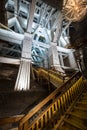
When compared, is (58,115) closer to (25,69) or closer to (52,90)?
(52,90)

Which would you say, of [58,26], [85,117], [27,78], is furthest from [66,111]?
[58,26]

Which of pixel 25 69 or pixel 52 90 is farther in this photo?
pixel 25 69

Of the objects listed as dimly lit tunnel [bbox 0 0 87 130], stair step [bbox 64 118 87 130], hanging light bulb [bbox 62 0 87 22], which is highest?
hanging light bulb [bbox 62 0 87 22]

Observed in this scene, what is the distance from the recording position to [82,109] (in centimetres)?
415

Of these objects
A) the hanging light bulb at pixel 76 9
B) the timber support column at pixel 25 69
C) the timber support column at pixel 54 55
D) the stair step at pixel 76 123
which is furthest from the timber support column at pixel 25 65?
the hanging light bulb at pixel 76 9

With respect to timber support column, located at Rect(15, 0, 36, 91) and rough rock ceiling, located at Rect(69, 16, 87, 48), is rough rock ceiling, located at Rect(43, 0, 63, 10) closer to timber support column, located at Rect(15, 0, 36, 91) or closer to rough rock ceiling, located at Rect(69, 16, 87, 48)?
timber support column, located at Rect(15, 0, 36, 91)

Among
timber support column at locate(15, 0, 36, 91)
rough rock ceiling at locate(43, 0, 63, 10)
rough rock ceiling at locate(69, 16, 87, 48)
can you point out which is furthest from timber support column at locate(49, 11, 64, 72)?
rough rock ceiling at locate(69, 16, 87, 48)

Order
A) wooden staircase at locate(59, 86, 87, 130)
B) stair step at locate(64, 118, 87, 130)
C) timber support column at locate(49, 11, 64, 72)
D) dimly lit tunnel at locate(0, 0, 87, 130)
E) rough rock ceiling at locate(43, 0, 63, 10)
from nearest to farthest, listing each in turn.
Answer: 1. dimly lit tunnel at locate(0, 0, 87, 130)
2. stair step at locate(64, 118, 87, 130)
3. wooden staircase at locate(59, 86, 87, 130)
4. rough rock ceiling at locate(43, 0, 63, 10)
5. timber support column at locate(49, 11, 64, 72)

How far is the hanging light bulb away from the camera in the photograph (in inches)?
140

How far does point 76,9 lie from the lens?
3.79m

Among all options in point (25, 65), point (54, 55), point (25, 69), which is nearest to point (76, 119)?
point (25, 69)

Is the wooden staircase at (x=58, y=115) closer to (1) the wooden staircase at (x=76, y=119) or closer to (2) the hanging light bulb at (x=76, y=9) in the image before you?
(1) the wooden staircase at (x=76, y=119)

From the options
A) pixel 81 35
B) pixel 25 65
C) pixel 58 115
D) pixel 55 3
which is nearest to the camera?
pixel 81 35

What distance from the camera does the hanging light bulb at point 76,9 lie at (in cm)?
356
